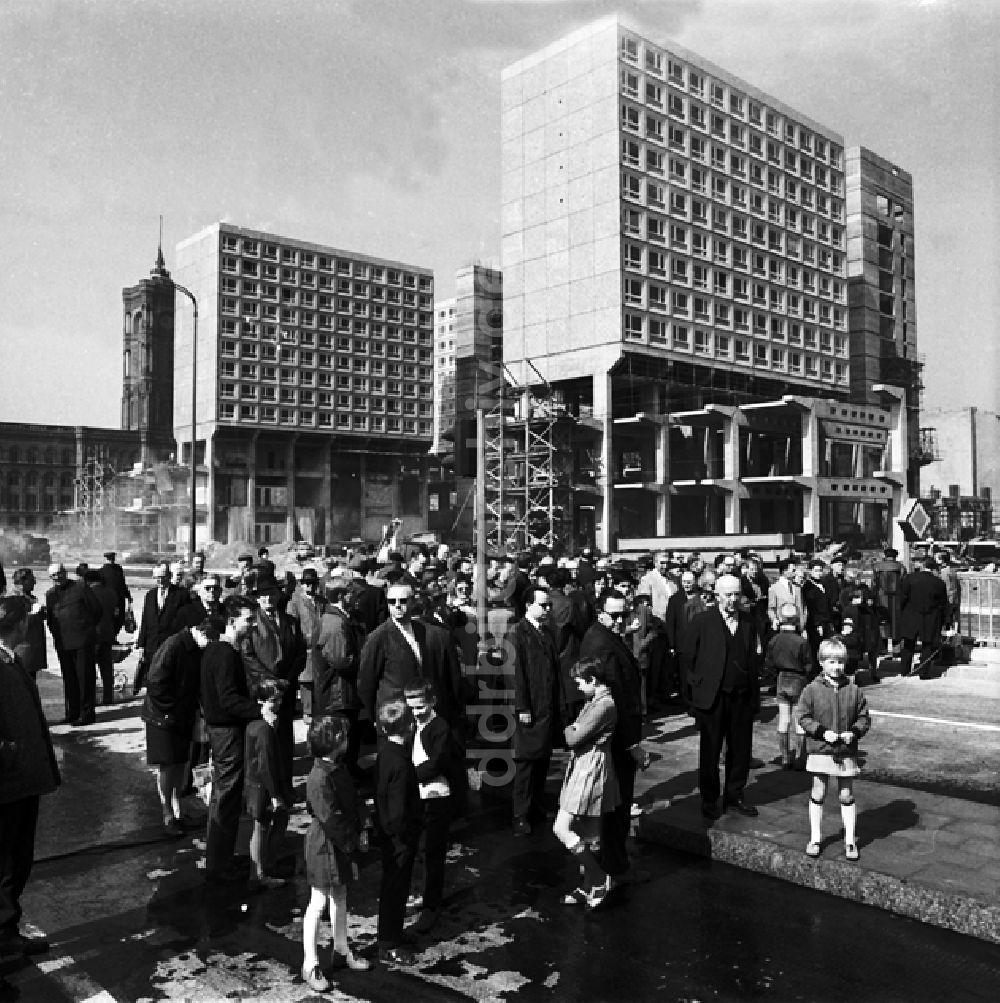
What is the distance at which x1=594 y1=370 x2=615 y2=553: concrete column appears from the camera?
184ft

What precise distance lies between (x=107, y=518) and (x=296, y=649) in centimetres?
9807

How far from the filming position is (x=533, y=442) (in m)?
58.6

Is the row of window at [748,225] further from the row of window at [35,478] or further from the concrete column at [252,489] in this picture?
the row of window at [35,478]

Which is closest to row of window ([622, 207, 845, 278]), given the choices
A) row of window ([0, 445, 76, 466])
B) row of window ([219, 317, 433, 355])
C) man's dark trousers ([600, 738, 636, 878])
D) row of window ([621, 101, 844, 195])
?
row of window ([621, 101, 844, 195])

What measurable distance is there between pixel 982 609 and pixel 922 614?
8.02 ft

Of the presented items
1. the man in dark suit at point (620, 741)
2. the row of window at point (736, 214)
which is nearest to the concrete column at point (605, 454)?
the row of window at point (736, 214)

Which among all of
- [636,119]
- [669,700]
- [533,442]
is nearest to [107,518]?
[533,442]

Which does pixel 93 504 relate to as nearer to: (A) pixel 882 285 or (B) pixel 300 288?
(B) pixel 300 288

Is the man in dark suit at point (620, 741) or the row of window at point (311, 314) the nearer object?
the man in dark suit at point (620, 741)

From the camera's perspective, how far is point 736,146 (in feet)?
206

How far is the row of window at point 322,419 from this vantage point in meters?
82.8

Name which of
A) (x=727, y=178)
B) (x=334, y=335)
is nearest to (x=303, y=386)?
(x=334, y=335)

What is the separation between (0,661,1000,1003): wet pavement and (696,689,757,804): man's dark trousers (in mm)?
719

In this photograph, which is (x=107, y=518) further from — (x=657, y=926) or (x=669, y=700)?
(x=657, y=926)
